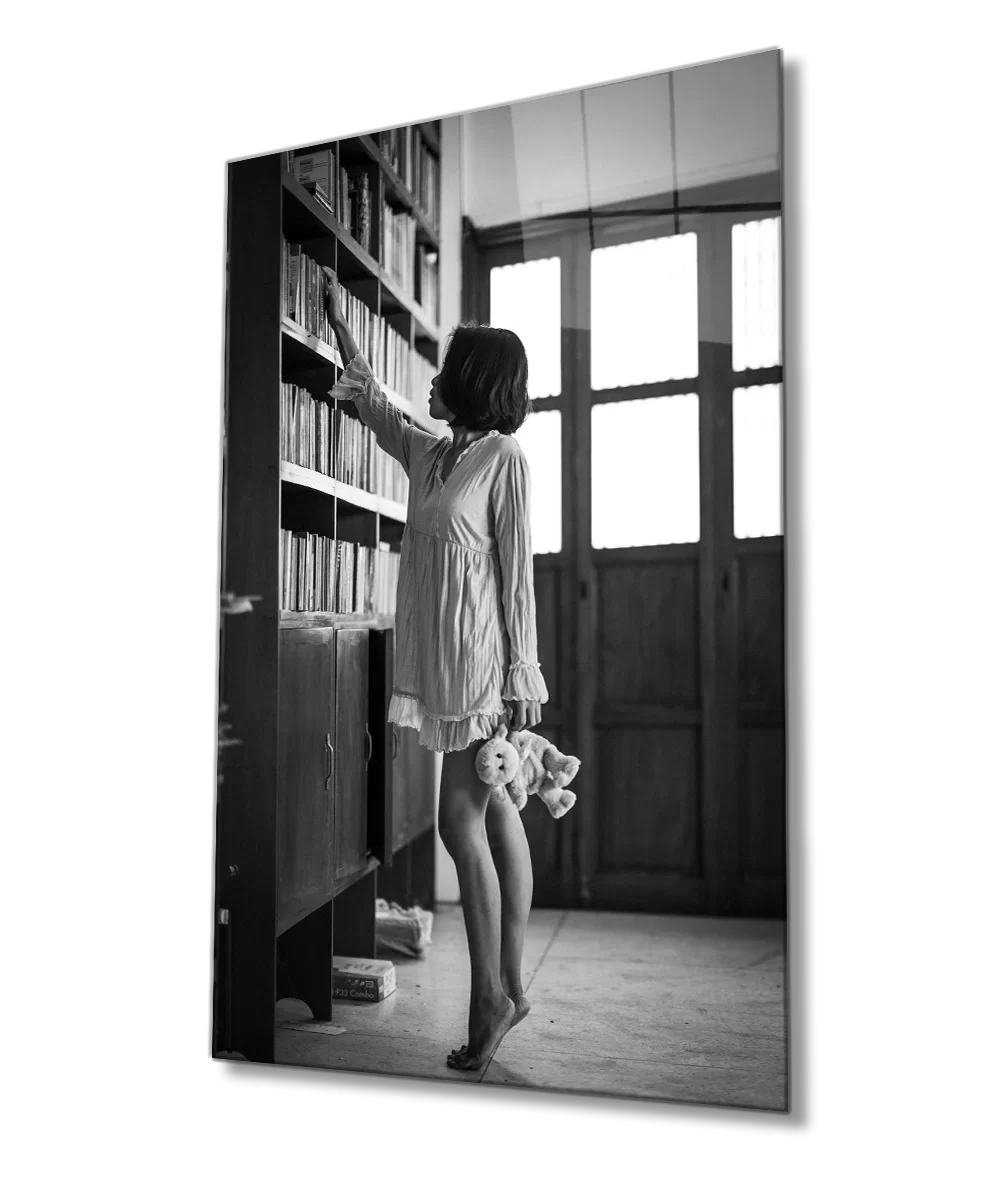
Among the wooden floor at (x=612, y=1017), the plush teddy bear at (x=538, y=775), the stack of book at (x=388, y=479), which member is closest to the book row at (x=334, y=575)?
the stack of book at (x=388, y=479)

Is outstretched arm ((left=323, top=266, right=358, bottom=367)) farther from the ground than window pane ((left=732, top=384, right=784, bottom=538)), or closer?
farther from the ground

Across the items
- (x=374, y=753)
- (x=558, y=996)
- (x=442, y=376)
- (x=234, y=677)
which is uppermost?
(x=442, y=376)

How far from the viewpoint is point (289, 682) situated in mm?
2033

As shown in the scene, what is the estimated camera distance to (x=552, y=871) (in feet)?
6.56

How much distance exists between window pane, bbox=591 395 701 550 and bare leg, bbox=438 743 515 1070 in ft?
1.76

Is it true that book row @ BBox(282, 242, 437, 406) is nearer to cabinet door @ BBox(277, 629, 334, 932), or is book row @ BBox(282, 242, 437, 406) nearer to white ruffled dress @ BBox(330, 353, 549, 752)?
white ruffled dress @ BBox(330, 353, 549, 752)

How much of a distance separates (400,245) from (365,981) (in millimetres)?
1734

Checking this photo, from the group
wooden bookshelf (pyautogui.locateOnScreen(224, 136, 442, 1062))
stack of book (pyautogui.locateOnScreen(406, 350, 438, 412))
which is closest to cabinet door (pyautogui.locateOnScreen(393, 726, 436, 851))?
wooden bookshelf (pyautogui.locateOnScreen(224, 136, 442, 1062))

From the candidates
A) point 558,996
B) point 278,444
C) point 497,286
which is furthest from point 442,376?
point 558,996

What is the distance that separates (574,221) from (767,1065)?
165 cm

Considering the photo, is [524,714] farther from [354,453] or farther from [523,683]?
[354,453]

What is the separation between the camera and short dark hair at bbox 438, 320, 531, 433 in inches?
78.6

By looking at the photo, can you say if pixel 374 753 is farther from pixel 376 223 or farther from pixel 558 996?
pixel 376 223

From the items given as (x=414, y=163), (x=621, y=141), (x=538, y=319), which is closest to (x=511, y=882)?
(x=538, y=319)
